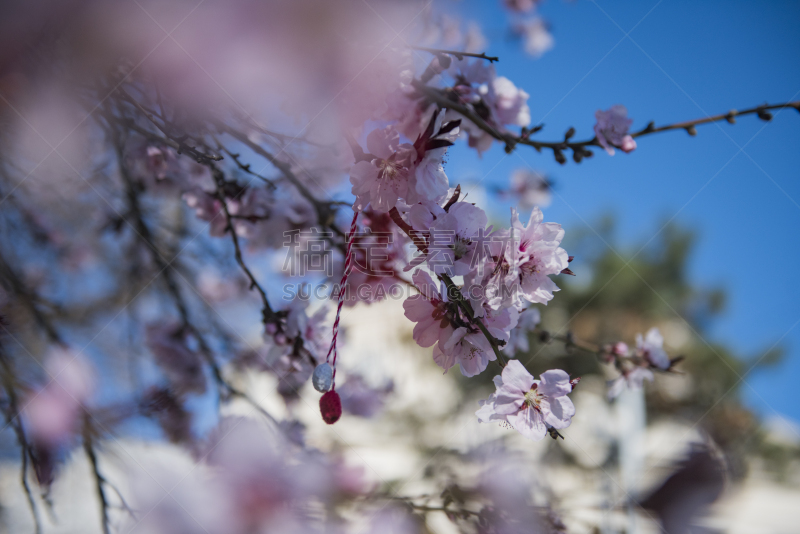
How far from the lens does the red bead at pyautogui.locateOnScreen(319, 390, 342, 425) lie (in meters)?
0.54

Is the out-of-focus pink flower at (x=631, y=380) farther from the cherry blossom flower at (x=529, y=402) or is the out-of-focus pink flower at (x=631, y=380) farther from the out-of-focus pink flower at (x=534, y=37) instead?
the out-of-focus pink flower at (x=534, y=37)

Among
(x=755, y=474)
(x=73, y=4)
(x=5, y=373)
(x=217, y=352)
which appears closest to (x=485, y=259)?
(x=73, y=4)

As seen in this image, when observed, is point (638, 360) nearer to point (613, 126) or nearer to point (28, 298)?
point (613, 126)

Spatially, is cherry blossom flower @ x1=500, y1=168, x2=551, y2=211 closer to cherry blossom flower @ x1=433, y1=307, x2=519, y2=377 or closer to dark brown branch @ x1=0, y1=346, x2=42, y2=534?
cherry blossom flower @ x1=433, y1=307, x2=519, y2=377

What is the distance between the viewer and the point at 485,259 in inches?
21.0

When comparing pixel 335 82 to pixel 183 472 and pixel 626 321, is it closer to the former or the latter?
pixel 183 472

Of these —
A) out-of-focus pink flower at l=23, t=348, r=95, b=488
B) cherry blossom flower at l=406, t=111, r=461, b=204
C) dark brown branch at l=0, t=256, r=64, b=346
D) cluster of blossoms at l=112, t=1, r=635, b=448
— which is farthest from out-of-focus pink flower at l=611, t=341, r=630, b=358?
dark brown branch at l=0, t=256, r=64, b=346

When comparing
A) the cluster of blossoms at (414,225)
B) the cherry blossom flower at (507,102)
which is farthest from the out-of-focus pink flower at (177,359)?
the cherry blossom flower at (507,102)

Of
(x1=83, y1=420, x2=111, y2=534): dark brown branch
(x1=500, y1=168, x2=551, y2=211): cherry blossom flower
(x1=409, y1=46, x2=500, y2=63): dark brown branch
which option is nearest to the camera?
(x1=409, y1=46, x2=500, y2=63): dark brown branch

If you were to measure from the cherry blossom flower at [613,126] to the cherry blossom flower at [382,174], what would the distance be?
49 cm

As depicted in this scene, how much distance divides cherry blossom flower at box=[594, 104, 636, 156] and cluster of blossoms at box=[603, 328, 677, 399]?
0.47 m

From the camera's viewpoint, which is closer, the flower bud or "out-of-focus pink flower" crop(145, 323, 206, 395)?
the flower bud

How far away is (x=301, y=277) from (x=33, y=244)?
82cm

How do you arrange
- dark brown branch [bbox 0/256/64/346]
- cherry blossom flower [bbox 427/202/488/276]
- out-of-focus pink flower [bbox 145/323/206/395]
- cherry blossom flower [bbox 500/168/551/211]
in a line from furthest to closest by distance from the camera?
1. cherry blossom flower [bbox 500/168/551/211]
2. out-of-focus pink flower [bbox 145/323/206/395]
3. dark brown branch [bbox 0/256/64/346]
4. cherry blossom flower [bbox 427/202/488/276]
